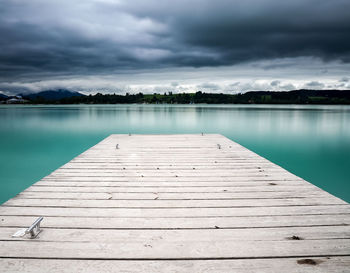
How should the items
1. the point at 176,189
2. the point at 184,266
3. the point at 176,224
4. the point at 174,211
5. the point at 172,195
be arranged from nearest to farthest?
1. the point at 184,266
2. the point at 176,224
3. the point at 174,211
4. the point at 172,195
5. the point at 176,189

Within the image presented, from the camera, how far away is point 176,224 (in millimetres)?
2137

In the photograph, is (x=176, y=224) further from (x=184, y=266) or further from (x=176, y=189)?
(x=176, y=189)

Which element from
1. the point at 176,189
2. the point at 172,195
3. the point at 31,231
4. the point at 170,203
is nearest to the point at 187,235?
the point at 170,203

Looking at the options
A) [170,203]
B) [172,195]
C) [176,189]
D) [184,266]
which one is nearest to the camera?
[184,266]

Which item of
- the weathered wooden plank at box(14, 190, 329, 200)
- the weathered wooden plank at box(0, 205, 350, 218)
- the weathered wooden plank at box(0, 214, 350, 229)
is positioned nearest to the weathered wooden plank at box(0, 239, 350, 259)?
the weathered wooden plank at box(0, 214, 350, 229)

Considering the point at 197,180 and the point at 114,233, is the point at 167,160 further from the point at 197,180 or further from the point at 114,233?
the point at 114,233

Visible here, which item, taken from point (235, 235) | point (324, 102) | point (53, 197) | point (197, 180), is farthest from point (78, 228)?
point (324, 102)

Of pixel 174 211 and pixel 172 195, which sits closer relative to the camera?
pixel 174 211

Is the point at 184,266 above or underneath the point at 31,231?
underneath

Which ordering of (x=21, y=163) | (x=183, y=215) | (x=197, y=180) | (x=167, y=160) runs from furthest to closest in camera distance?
(x=21, y=163) < (x=167, y=160) < (x=197, y=180) < (x=183, y=215)

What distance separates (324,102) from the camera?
300 ft

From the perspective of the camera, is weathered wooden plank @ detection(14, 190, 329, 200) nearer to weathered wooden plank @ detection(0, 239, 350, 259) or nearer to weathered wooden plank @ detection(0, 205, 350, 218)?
weathered wooden plank @ detection(0, 205, 350, 218)

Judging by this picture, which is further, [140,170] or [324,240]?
[140,170]

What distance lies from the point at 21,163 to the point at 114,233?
814 cm
